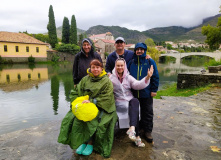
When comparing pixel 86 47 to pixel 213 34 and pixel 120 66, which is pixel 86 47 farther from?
pixel 213 34

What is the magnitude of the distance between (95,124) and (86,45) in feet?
5.24

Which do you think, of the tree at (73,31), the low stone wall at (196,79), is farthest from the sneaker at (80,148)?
the tree at (73,31)

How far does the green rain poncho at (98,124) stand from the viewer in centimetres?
204

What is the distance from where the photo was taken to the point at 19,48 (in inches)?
1060

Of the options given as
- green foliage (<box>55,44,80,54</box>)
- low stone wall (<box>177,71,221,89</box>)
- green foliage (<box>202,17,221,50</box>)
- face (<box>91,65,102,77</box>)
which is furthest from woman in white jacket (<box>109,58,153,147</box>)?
green foliage (<box>55,44,80,54</box>)

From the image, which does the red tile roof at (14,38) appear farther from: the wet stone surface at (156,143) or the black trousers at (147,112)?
the black trousers at (147,112)

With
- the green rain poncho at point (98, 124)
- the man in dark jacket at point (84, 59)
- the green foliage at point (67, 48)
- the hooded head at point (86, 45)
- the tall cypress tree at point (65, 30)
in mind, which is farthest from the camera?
the tall cypress tree at point (65, 30)

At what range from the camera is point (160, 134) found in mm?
2664

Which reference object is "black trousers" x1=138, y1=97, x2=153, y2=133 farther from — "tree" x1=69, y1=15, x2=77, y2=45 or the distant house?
"tree" x1=69, y1=15, x2=77, y2=45

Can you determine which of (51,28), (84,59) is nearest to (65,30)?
(51,28)

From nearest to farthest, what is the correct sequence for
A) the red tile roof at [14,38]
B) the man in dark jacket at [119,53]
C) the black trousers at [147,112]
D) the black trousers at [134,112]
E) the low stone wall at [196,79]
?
the black trousers at [134,112], the black trousers at [147,112], the man in dark jacket at [119,53], the low stone wall at [196,79], the red tile roof at [14,38]

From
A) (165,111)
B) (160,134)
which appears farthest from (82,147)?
(165,111)

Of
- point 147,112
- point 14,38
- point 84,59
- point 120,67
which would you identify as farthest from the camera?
point 14,38

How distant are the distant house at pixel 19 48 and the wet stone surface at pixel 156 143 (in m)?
28.3
